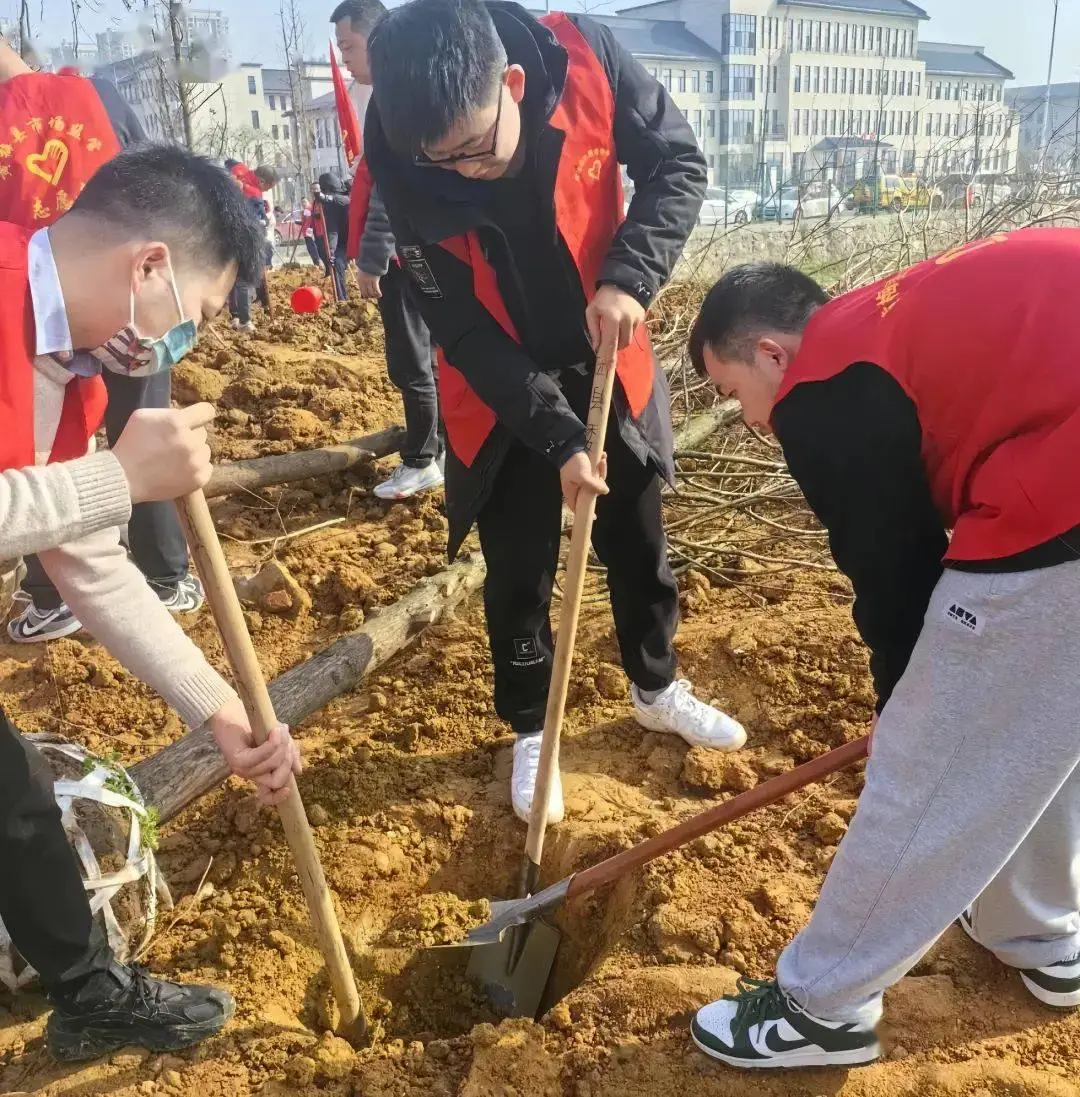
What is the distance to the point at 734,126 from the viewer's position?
41094mm

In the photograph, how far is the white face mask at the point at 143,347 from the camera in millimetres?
1578

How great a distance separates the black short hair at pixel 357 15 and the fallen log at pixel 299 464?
6.71 feet

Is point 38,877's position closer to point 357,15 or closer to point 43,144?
point 43,144

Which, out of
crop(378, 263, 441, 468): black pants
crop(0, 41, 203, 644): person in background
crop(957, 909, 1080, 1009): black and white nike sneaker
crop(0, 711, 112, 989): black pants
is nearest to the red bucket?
crop(378, 263, 441, 468): black pants

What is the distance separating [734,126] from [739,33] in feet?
26.0

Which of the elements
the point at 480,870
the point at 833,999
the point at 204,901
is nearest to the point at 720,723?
the point at 480,870

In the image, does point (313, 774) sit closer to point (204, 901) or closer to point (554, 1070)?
point (204, 901)

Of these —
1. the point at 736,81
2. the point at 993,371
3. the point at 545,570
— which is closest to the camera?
the point at 993,371

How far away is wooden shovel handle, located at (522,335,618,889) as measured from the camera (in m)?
2.31

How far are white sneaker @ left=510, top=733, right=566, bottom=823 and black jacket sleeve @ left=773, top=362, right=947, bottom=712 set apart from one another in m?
1.35

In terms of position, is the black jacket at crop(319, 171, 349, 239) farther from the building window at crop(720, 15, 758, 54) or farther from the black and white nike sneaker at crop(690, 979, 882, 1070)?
the building window at crop(720, 15, 758, 54)

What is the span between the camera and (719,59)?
43.5 m

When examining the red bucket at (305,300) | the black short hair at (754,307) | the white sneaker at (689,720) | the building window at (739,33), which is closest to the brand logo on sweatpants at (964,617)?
the black short hair at (754,307)

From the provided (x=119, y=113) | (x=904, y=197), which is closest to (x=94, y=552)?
(x=119, y=113)
